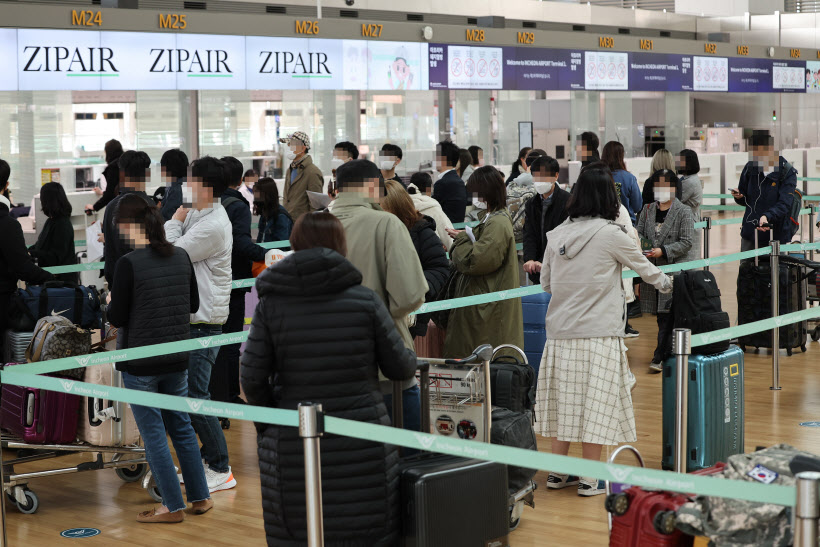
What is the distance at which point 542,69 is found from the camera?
1417 centimetres

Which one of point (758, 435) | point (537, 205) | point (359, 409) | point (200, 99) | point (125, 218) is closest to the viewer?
point (359, 409)

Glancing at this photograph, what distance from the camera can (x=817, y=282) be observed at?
8406mm

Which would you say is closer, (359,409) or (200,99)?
(359,409)

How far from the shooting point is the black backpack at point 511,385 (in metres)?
4.72

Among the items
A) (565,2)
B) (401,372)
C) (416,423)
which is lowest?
(416,423)

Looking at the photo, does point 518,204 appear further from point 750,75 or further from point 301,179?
point 750,75

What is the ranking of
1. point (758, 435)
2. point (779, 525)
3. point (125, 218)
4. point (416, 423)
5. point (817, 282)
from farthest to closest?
point (817, 282)
point (758, 435)
point (125, 218)
point (416, 423)
point (779, 525)

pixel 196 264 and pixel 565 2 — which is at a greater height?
pixel 565 2

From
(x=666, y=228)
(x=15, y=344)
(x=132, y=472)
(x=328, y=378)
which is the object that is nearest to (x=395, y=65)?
(x=666, y=228)

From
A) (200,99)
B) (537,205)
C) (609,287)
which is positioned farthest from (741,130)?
(609,287)

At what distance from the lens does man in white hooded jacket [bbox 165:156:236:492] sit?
5.13 metres

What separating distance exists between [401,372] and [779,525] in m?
1.21

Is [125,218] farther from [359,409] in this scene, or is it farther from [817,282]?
[817,282]

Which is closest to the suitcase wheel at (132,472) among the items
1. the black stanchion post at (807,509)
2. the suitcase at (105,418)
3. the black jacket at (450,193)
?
the suitcase at (105,418)
